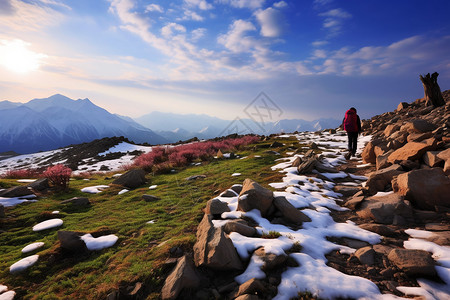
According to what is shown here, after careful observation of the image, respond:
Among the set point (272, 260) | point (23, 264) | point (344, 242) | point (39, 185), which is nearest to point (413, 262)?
point (344, 242)

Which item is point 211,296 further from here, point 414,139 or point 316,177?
point 414,139

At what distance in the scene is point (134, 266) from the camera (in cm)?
350

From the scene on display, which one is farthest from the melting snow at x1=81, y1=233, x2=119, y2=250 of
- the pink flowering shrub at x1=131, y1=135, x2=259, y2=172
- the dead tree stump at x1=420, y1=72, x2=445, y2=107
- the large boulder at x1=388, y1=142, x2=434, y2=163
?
the dead tree stump at x1=420, y1=72, x2=445, y2=107

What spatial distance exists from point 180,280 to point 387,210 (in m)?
5.17

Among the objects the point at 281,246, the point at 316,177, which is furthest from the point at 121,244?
the point at 316,177

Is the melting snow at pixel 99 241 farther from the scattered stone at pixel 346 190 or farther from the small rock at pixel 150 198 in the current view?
the scattered stone at pixel 346 190

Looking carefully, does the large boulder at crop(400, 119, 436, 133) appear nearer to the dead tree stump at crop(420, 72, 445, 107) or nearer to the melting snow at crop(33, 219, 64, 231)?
the melting snow at crop(33, 219, 64, 231)

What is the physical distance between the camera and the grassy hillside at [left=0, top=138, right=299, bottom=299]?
3.23m

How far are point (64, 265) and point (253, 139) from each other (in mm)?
21345

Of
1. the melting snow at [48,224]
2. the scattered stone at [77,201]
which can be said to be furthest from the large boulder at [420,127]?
the scattered stone at [77,201]

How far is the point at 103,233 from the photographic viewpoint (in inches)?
193

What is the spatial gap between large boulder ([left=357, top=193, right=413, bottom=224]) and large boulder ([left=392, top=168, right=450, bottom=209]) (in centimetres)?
39

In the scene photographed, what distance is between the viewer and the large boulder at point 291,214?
492 centimetres

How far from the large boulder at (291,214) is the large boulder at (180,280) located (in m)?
2.75
